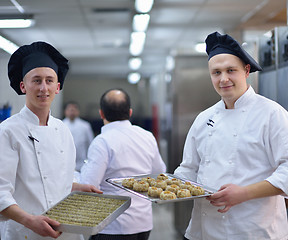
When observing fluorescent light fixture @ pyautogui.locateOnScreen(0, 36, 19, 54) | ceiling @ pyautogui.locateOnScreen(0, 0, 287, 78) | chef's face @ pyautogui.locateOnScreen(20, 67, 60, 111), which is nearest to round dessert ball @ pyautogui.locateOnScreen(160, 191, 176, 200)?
chef's face @ pyautogui.locateOnScreen(20, 67, 60, 111)

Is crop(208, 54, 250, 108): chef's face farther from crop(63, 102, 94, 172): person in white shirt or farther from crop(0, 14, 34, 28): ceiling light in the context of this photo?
crop(63, 102, 94, 172): person in white shirt

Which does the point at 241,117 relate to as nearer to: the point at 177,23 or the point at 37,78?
the point at 37,78

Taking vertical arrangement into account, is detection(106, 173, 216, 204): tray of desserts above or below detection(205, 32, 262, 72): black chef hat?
below

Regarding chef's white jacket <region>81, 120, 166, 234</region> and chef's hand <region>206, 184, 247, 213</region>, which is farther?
chef's white jacket <region>81, 120, 166, 234</region>

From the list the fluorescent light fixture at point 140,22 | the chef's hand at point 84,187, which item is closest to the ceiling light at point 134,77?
the fluorescent light fixture at point 140,22

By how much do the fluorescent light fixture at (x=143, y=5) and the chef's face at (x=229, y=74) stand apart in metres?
2.83

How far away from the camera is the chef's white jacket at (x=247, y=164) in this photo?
159 cm

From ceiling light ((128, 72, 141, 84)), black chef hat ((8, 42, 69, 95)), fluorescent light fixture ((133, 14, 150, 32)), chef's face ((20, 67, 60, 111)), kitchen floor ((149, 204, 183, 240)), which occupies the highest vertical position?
fluorescent light fixture ((133, 14, 150, 32))

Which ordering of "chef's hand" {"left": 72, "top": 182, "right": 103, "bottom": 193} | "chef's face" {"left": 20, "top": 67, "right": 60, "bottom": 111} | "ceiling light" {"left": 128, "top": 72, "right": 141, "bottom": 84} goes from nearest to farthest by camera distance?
"chef's face" {"left": 20, "top": 67, "right": 60, "bottom": 111} < "chef's hand" {"left": 72, "top": 182, "right": 103, "bottom": 193} < "ceiling light" {"left": 128, "top": 72, "right": 141, "bottom": 84}

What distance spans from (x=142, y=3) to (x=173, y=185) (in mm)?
3156

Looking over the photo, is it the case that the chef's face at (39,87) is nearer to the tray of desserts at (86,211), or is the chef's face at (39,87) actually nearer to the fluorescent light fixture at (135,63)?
the tray of desserts at (86,211)

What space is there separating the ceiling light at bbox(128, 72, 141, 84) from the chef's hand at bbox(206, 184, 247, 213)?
1086 cm

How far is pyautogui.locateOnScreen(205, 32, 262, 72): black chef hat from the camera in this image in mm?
1628

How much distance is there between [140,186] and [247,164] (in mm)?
494
